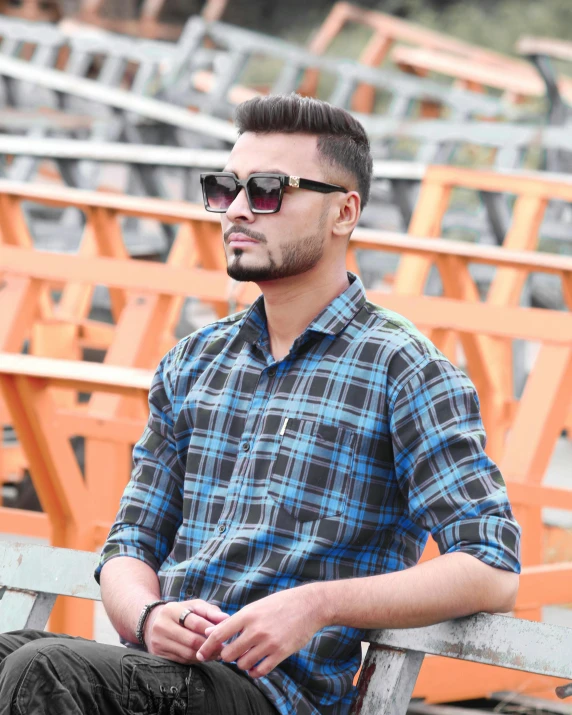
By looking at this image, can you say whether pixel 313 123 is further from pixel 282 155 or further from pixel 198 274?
pixel 198 274

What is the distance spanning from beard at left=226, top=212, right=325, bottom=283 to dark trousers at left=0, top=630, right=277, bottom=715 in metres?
0.56

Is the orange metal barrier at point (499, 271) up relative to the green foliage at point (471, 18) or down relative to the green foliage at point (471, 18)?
down

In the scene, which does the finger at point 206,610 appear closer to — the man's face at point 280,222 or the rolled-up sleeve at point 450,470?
the rolled-up sleeve at point 450,470

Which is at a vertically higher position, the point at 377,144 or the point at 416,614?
the point at 377,144

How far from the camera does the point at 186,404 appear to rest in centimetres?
203

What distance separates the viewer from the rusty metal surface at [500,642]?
1.71m

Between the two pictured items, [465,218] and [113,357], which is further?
[465,218]

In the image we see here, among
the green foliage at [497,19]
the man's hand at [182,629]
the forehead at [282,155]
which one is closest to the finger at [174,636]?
the man's hand at [182,629]

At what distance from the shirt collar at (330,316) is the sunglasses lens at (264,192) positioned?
0.17 meters

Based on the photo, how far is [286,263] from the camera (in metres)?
1.96

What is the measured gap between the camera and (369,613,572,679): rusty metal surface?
1.71 meters

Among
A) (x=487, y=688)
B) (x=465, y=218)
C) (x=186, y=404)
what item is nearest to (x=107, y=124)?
(x=465, y=218)

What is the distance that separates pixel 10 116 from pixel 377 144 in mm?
2726

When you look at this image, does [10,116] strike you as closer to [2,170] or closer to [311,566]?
[2,170]
